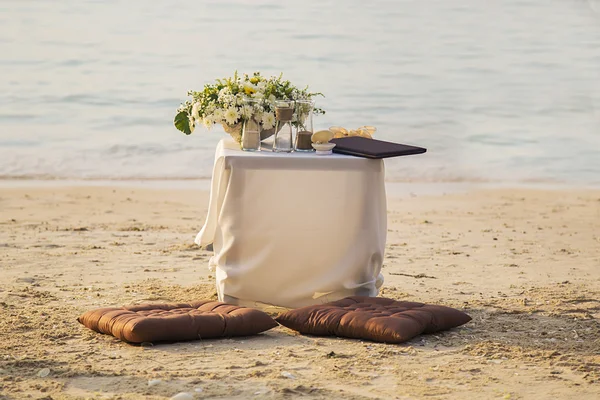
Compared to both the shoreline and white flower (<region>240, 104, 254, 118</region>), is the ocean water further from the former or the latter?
white flower (<region>240, 104, 254, 118</region>)

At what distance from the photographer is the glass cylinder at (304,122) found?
494 centimetres

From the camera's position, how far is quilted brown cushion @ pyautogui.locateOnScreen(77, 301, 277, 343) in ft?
13.9

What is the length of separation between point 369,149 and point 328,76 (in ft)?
42.5

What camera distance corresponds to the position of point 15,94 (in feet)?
53.0

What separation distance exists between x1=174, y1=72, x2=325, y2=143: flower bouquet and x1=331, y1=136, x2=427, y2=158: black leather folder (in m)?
0.23

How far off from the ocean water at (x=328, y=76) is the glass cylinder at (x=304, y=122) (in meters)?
6.06

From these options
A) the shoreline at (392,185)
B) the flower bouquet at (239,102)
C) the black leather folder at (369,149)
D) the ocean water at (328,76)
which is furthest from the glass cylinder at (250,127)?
the ocean water at (328,76)

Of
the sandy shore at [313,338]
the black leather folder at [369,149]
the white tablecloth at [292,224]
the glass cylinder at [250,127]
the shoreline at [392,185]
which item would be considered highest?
the glass cylinder at [250,127]

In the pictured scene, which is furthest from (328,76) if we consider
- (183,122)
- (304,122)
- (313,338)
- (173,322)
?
(173,322)

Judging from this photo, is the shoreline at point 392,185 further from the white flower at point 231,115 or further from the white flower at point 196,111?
the white flower at point 231,115

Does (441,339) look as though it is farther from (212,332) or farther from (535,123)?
(535,123)

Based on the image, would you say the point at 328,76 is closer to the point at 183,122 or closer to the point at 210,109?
the point at 183,122

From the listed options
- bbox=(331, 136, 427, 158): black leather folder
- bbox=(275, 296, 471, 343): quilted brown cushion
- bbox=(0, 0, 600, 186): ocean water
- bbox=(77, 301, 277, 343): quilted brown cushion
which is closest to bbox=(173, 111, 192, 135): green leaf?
bbox=(331, 136, 427, 158): black leather folder

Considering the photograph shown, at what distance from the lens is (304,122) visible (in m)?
5.02
